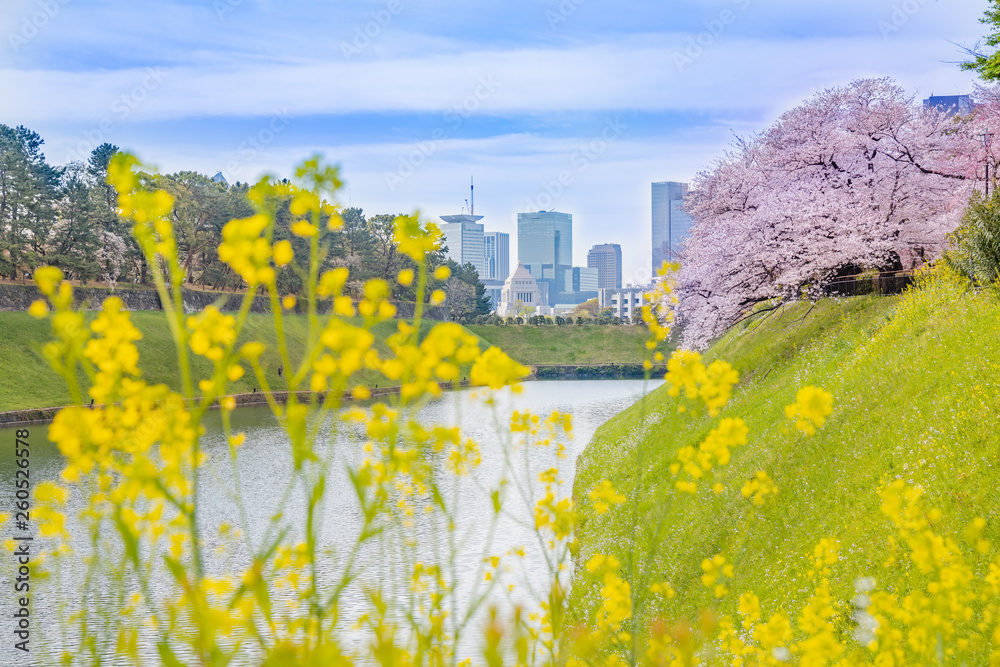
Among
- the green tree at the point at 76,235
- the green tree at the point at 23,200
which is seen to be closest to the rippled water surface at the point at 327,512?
the green tree at the point at 23,200

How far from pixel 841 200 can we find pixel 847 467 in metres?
13.3

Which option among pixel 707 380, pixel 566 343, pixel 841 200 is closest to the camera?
pixel 707 380

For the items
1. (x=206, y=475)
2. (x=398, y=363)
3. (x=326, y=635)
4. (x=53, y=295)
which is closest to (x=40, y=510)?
(x=53, y=295)

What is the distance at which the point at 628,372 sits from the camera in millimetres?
74875

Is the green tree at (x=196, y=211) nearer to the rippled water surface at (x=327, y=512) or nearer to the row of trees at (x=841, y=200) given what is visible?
the rippled water surface at (x=327, y=512)

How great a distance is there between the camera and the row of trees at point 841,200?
1980 cm

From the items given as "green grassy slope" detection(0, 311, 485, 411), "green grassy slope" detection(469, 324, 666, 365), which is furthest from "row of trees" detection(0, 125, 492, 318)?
"green grassy slope" detection(469, 324, 666, 365)

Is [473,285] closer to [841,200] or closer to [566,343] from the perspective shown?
[566,343]

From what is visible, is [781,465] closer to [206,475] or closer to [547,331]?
[206,475]

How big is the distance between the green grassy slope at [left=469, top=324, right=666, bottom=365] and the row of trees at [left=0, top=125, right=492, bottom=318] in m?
17.7

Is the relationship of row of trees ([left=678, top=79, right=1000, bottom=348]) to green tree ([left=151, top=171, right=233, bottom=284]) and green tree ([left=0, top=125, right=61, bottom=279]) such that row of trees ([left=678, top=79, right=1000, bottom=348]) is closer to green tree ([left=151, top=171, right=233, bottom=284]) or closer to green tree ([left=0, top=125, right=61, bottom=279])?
green tree ([left=0, top=125, right=61, bottom=279])

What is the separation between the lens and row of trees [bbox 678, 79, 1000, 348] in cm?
1980

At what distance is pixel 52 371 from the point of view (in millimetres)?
37500

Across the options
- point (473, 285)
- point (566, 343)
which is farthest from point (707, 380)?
point (473, 285)
